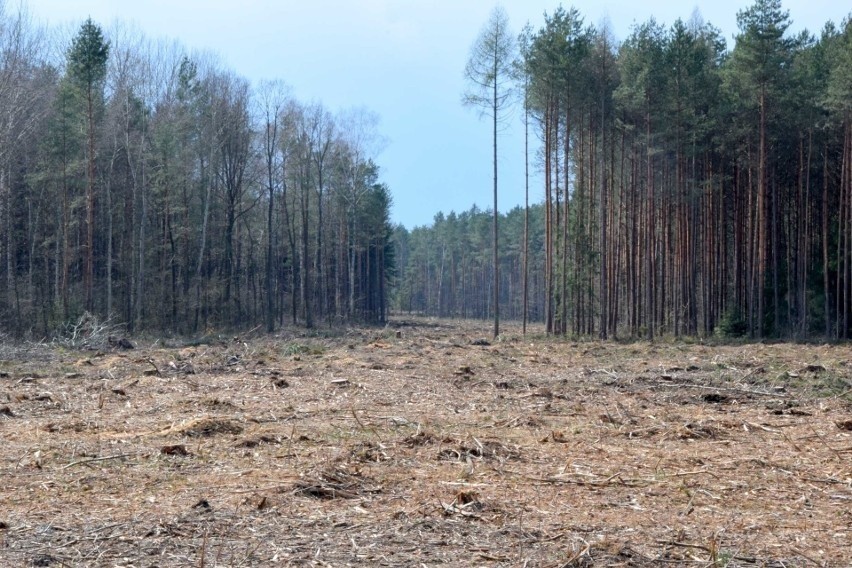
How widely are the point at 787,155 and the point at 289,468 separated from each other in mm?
Answer: 32690

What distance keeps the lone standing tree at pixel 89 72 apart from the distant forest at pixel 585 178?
0.32ft

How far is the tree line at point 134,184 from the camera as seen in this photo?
105 ft

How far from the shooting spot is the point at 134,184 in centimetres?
3603

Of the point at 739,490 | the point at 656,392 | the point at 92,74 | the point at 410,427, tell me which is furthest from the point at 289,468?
the point at 92,74

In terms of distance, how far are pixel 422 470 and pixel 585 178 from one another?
30682mm

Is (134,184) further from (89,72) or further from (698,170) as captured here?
(698,170)

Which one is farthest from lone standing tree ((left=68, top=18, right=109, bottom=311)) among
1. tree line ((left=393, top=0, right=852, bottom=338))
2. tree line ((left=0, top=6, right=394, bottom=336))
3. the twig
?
the twig

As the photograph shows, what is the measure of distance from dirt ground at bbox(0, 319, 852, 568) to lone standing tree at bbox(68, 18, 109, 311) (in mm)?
16555

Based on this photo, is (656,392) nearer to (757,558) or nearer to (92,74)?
(757,558)

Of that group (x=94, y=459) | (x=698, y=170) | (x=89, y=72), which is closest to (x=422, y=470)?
(x=94, y=459)

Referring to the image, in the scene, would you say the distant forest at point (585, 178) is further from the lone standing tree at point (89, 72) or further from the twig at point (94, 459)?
the twig at point (94, 459)

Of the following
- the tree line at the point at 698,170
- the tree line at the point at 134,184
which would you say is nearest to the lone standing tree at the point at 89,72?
the tree line at the point at 134,184

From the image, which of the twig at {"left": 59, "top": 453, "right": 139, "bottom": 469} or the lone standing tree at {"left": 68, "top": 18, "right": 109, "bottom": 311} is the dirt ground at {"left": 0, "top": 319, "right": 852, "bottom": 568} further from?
the lone standing tree at {"left": 68, "top": 18, "right": 109, "bottom": 311}

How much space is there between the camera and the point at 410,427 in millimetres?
10227
